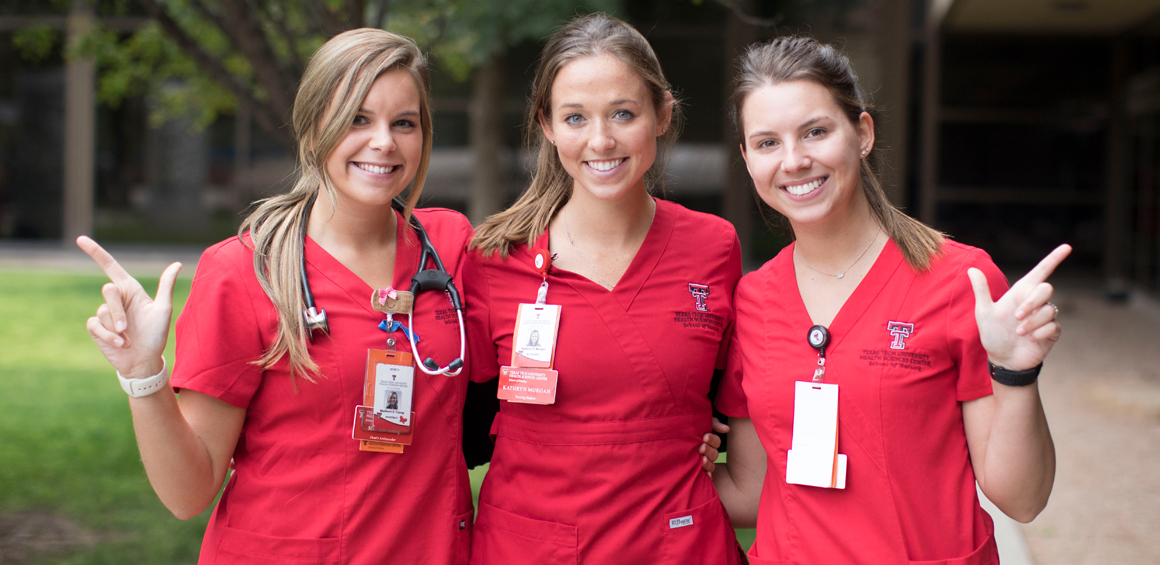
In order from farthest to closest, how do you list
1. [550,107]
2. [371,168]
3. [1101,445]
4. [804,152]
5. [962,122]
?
[962,122]
[1101,445]
[550,107]
[371,168]
[804,152]

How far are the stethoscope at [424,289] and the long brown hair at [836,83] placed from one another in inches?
32.4

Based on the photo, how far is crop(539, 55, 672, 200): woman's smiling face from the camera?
223cm

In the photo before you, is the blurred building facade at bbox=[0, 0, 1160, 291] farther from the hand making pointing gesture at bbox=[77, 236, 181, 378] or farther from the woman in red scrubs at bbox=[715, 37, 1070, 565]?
the hand making pointing gesture at bbox=[77, 236, 181, 378]

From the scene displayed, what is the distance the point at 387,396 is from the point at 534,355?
37 centimetres

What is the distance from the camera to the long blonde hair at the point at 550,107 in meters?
2.29

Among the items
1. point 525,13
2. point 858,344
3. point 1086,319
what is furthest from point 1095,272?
point 858,344

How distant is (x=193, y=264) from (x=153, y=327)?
14125 millimetres

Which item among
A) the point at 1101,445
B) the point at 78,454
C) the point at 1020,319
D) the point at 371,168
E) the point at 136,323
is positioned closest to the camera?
the point at 1020,319

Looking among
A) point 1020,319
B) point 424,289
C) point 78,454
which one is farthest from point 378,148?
point 78,454

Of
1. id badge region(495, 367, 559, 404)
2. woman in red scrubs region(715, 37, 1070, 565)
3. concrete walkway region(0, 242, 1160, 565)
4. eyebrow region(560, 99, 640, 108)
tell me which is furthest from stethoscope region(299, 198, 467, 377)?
concrete walkway region(0, 242, 1160, 565)

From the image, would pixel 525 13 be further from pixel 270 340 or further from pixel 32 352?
pixel 270 340

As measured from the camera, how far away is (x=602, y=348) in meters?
2.24

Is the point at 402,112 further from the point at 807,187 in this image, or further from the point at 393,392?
the point at 807,187

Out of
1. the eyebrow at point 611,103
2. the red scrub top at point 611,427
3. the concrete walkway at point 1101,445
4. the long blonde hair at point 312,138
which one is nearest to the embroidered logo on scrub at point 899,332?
the red scrub top at point 611,427
